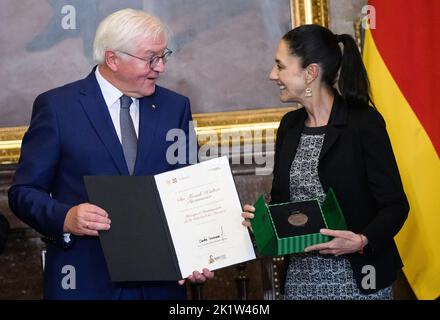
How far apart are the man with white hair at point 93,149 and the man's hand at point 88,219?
0.07 metres

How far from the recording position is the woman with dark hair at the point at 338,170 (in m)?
2.96

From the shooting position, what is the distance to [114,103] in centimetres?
312

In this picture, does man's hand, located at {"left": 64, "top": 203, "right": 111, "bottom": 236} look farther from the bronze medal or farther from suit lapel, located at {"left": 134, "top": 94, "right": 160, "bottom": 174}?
the bronze medal

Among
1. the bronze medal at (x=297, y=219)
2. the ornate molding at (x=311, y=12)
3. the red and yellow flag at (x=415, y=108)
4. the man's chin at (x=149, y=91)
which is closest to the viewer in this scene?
the bronze medal at (x=297, y=219)

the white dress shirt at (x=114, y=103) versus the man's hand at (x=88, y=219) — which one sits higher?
the white dress shirt at (x=114, y=103)

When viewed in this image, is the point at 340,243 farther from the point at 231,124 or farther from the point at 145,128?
the point at 231,124

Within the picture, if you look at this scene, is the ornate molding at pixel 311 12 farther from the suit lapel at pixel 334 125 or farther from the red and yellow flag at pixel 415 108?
the suit lapel at pixel 334 125

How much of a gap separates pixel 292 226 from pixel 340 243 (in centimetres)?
18

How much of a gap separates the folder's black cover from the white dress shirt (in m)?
0.34

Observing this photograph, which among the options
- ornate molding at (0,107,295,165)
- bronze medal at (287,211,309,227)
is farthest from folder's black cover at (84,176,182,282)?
ornate molding at (0,107,295,165)
